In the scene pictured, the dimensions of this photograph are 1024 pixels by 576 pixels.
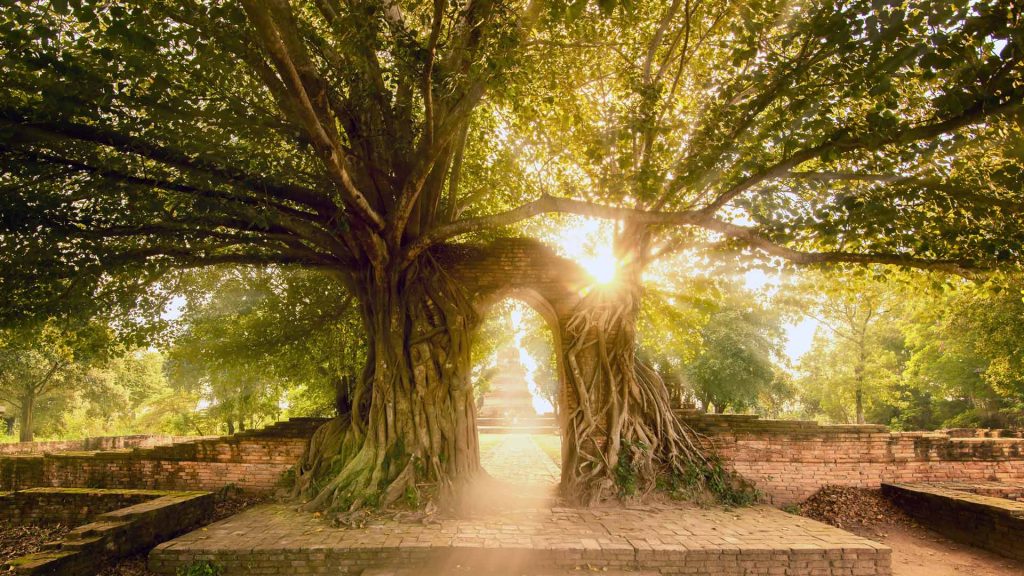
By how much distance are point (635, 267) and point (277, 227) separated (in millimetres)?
5410

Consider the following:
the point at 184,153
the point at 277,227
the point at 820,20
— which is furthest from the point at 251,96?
the point at 820,20

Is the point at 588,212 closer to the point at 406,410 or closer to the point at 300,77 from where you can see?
the point at 300,77

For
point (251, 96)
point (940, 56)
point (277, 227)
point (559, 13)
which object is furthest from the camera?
point (277, 227)

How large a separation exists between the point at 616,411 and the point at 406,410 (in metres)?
3.10

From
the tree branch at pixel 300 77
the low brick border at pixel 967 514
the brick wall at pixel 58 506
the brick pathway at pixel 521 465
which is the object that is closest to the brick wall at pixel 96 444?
the brick wall at pixel 58 506

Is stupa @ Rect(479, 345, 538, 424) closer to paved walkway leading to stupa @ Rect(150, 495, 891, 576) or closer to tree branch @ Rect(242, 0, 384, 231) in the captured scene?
paved walkway leading to stupa @ Rect(150, 495, 891, 576)

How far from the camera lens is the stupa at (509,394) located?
79.7 ft

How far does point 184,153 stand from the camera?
20.1ft

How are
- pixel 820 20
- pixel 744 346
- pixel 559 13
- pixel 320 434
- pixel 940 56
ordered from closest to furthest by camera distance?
pixel 940 56, pixel 559 13, pixel 820 20, pixel 320 434, pixel 744 346

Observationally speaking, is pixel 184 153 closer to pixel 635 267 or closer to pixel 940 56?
pixel 635 267

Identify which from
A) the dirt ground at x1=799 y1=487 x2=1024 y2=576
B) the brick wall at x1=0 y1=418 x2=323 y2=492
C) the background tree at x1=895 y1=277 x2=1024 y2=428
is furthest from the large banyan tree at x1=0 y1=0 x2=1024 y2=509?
the background tree at x1=895 y1=277 x2=1024 y2=428

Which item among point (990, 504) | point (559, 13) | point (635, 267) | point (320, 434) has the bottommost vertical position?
point (990, 504)

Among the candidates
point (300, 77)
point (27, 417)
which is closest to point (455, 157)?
point (300, 77)

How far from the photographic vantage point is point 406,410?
7.45 metres
